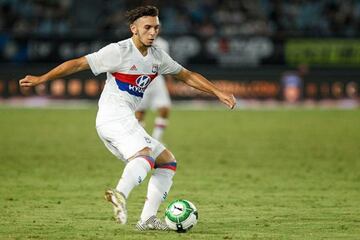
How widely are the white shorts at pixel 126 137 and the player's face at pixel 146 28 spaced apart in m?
0.77

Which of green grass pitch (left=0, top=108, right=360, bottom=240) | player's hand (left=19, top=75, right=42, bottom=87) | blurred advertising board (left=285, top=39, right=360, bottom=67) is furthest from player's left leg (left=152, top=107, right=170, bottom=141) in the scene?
blurred advertising board (left=285, top=39, right=360, bottom=67)

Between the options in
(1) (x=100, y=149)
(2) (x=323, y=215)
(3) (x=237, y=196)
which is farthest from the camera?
(1) (x=100, y=149)

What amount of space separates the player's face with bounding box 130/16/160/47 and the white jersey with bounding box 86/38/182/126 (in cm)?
19

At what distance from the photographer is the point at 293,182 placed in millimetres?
12883

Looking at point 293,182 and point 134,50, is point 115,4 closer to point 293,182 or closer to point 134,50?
point 293,182

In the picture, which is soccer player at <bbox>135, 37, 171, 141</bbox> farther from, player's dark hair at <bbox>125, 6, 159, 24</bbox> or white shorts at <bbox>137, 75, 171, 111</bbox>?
player's dark hair at <bbox>125, 6, 159, 24</bbox>

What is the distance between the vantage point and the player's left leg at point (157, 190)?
8.75 meters

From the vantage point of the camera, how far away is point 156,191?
344 inches

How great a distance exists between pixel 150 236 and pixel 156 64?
170cm

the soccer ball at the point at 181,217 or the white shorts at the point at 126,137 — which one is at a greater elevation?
the white shorts at the point at 126,137

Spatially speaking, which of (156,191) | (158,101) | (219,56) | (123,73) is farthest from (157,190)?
(219,56)

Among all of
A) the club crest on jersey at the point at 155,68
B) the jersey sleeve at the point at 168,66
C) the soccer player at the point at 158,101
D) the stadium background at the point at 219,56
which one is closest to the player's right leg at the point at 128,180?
the club crest on jersey at the point at 155,68

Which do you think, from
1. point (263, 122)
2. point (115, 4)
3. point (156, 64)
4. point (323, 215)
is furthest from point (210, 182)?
point (115, 4)

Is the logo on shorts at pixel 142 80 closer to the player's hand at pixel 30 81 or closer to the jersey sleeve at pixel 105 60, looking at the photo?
the jersey sleeve at pixel 105 60
